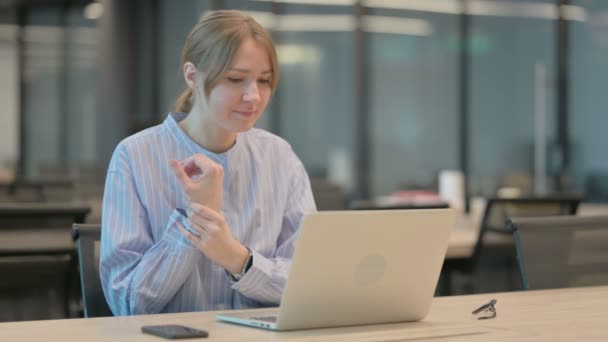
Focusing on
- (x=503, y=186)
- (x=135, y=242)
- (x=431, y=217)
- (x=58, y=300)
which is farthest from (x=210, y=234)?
(x=503, y=186)

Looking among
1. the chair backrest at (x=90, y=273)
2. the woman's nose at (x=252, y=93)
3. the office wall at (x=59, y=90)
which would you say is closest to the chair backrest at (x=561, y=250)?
the woman's nose at (x=252, y=93)

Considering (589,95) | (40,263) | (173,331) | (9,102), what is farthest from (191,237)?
(9,102)

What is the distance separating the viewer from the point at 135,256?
7.35ft

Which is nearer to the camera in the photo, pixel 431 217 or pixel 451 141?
pixel 431 217

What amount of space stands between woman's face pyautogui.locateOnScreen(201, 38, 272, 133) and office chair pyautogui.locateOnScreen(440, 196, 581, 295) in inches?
98.9

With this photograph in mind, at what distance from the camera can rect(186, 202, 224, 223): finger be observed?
6.70 ft

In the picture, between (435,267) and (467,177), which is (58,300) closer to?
(435,267)

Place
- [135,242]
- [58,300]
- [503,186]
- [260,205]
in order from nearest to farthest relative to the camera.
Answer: [135,242], [260,205], [58,300], [503,186]

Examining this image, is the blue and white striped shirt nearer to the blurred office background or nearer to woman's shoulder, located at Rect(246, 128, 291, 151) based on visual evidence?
woman's shoulder, located at Rect(246, 128, 291, 151)

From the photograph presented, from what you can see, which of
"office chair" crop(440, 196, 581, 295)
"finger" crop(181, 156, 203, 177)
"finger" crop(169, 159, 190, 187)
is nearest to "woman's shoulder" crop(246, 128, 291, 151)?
"finger" crop(181, 156, 203, 177)

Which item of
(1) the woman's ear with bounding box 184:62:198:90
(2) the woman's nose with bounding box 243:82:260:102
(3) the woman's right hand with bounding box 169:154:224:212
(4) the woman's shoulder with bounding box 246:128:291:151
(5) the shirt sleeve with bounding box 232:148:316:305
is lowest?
(5) the shirt sleeve with bounding box 232:148:316:305

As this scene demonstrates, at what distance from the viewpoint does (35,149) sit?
15.6 m

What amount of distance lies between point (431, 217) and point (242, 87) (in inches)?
23.2

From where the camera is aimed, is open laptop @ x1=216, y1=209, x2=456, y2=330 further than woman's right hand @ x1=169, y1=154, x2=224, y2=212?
No
